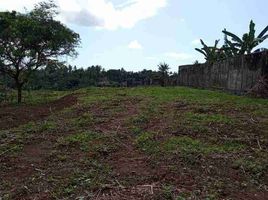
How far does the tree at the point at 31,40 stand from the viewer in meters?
13.8

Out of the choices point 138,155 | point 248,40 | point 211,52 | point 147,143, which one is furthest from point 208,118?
point 211,52

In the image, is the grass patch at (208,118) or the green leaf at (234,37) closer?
the grass patch at (208,118)

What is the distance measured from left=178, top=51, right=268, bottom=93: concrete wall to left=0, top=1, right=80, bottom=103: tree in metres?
5.87

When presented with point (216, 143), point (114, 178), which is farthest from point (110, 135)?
point (114, 178)

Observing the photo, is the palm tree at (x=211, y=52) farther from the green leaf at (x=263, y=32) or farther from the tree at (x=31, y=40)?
the tree at (x=31, y=40)

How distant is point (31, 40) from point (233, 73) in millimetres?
7256

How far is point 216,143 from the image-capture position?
6.63 metres

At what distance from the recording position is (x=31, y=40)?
1376 centimetres

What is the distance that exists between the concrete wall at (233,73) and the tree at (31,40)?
5.87 metres

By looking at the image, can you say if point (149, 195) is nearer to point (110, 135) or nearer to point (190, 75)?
point (110, 135)

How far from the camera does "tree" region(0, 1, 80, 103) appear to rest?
13844 millimetres

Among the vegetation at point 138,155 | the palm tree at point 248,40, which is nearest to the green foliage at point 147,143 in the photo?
the vegetation at point 138,155

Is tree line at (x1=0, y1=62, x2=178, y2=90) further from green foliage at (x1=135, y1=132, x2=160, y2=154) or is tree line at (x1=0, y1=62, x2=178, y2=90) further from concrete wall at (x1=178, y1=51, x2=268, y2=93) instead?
green foliage at (x1=135, y1=132, x2=160, y2=154)

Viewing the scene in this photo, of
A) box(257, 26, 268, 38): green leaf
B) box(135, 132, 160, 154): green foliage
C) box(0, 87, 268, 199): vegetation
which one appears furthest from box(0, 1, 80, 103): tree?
box(257, 26, 268, 38): green leaf
